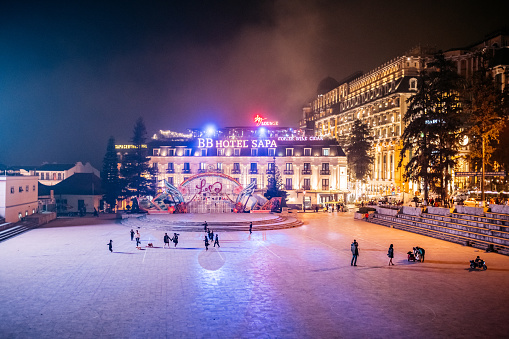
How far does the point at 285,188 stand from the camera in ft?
253

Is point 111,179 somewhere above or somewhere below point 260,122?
below

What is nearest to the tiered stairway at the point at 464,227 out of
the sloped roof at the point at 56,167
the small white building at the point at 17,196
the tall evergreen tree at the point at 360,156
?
the tall evergreen tree at the point at 360,156

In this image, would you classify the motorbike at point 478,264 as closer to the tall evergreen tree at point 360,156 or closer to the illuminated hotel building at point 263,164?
the illuminated hotel building at point 263,164

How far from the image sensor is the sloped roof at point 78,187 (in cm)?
6543

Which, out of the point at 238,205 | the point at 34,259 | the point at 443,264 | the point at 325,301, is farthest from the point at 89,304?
the point at 238,205

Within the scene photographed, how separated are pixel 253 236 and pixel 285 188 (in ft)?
130

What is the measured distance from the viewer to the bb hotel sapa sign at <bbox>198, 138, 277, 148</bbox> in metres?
75.4

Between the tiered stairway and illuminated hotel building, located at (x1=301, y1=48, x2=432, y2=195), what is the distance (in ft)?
143

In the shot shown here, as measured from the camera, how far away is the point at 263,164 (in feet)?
256

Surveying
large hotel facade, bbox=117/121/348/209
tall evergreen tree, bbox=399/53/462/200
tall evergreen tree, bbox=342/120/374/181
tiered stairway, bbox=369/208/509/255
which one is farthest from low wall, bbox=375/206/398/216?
tall evergreen tree, bbox=342/120/374/181

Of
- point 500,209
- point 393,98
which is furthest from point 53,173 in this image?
point 500,209

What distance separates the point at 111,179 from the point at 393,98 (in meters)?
72.3

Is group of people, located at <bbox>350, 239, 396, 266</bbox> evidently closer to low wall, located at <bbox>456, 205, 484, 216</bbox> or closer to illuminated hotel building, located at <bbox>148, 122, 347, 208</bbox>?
low wall, located at <bbox>456, 205, 484, 216</bbox>

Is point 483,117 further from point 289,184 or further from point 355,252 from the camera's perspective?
point 289,184
